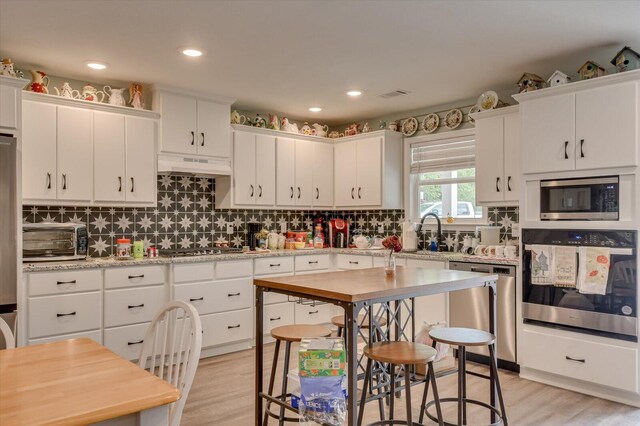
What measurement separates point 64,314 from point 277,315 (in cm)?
194

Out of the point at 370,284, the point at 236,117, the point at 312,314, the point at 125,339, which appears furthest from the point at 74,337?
the point at 236,117

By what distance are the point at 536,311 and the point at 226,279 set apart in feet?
8.66

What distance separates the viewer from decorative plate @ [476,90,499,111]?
4289mm

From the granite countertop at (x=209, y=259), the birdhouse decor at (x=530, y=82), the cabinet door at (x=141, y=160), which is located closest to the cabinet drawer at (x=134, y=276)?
the granite countertop at (x=209, y=259)

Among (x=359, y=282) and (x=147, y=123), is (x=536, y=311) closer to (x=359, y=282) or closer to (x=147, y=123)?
(x=359, y=282)

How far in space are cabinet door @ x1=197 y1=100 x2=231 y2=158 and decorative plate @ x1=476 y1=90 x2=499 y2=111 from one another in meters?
2.42

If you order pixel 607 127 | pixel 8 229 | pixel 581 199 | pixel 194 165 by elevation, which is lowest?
pixel 8 229

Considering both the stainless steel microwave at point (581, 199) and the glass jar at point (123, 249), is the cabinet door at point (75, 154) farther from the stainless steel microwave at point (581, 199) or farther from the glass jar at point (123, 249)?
the stainless steel microwave at point (581, 199)

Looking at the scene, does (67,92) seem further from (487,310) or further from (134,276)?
(487,310)

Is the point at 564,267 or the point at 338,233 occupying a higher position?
the point at 338,233

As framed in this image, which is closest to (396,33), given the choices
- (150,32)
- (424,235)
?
(150,32)

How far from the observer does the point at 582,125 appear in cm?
340

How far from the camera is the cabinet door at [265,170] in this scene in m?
5.05

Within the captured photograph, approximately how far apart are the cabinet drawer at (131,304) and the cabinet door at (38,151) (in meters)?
0.93
